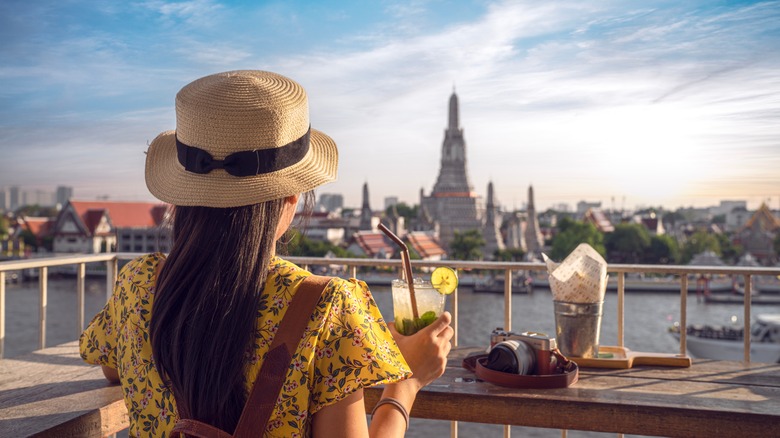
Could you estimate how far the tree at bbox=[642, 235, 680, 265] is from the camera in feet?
193

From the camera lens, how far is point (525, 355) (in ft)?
4.85

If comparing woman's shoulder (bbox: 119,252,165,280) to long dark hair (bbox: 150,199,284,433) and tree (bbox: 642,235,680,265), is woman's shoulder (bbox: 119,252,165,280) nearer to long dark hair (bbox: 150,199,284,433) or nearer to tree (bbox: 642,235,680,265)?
long dark hair (bbox: 150,199,284,433)

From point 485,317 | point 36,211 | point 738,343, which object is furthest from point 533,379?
point 36,211

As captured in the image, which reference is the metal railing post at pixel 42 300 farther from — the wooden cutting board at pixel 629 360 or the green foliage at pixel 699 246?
the green foliage at pixel 699 246

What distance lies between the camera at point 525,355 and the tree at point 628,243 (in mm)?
61200

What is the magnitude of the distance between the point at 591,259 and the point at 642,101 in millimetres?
6143

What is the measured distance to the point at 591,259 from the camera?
1618 mm

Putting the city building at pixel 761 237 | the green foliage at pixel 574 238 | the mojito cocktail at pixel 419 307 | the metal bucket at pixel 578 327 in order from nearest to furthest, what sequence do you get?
1. the mojito cocktail at pixel 419 307
2. the metal bucket at pixel 578 327
3. the green foliage at pixel 574 238
4. the city building at pixel 761 237

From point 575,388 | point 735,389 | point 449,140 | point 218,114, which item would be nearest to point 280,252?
point 218,114

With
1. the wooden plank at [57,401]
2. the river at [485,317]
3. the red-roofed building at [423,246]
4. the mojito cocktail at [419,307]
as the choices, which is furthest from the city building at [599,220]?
the mojito cocktail at [419,307]

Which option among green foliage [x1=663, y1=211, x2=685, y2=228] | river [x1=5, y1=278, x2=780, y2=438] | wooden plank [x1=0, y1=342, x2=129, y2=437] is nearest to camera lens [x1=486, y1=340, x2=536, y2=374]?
wooden plank [x1=0, y1=342, x2=129, y2=437]

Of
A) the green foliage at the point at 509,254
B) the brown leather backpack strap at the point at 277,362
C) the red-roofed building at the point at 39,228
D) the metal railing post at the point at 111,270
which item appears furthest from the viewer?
the green foliage at the point at 509,254

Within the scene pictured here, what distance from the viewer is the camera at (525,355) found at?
1.47 metres

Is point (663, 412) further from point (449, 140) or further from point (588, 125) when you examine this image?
point (449, 140)
